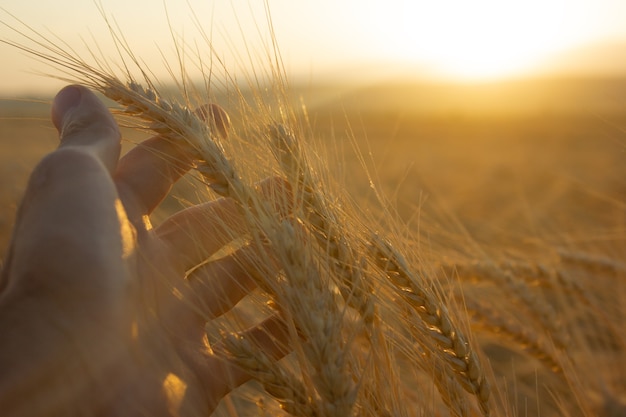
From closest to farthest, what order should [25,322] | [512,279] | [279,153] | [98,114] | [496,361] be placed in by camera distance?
[25,322] < [279,153] < [98,114] < [512,279] < [496,361]

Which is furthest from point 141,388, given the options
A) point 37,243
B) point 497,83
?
point 497,83

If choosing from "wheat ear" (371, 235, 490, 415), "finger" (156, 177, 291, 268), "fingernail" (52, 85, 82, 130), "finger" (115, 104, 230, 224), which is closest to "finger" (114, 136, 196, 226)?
"finger" (115, 104, 230, 224)

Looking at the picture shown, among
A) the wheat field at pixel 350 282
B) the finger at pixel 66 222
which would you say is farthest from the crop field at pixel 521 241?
the finger at pixel 66 222

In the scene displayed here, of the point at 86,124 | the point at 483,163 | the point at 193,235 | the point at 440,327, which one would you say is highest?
the point at 86,124

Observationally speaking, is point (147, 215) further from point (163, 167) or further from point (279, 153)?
point (279, 153)

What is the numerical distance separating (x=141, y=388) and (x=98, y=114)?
70 centimetres

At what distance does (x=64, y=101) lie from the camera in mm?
1524

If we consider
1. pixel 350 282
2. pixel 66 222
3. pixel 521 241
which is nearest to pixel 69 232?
pixel 66 222

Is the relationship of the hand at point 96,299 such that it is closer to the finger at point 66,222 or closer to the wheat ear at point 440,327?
the finger at point 66,222

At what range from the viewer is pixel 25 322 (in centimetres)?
114

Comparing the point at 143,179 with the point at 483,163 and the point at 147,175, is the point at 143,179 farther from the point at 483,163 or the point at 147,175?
the point at 483,163

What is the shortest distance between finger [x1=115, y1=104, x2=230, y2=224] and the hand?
10mm

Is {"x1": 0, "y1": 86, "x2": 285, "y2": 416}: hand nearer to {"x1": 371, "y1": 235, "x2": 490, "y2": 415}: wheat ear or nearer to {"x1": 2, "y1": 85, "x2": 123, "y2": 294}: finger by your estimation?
{"x1": 2, "y1": 85, "x2": 123, "y2": 294}: finger

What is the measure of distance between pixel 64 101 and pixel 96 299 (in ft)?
2.02
